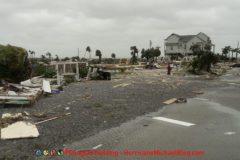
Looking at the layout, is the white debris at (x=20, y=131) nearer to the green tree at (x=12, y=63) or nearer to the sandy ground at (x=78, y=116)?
the sandy ground at (x=78, y=116)

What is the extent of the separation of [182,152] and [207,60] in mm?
19284

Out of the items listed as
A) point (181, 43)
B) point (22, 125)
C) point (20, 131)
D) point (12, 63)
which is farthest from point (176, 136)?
point (181, 43)

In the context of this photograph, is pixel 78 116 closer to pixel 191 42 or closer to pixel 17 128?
pixel 17 128

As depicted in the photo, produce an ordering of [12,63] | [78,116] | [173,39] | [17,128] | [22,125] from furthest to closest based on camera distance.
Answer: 1. [173,39]
2. [12,63]
3. [78,116]
4. [22,125]
5. [17,128]

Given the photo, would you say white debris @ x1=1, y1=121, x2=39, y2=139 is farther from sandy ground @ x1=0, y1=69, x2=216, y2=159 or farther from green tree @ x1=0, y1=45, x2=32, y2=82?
green tree @ x1=0, y1=45, x2=32, y2=82

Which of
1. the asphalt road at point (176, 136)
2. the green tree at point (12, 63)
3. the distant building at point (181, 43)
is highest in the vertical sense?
the distant building at point (181, 43)

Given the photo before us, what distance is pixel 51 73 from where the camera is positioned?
16.7m

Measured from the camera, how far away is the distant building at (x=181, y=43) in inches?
1887

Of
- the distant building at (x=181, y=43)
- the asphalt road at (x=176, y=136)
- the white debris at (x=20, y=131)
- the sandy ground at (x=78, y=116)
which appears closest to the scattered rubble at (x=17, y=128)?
the white debris at (x=20, y=131)

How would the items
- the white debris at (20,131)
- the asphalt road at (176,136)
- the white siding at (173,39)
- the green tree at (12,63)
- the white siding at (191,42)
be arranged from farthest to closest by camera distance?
the white siding at (173,39) < the white siding at (191,42) < the green tree at (12,63) < the white debris at (20,131) < the asphalt road at (176,136)

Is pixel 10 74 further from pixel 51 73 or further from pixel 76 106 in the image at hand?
pixel 76 106

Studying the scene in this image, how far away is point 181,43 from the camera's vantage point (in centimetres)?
4847

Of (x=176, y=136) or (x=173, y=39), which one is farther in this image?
(x=173, y=39)

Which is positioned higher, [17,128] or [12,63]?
[12,63]
